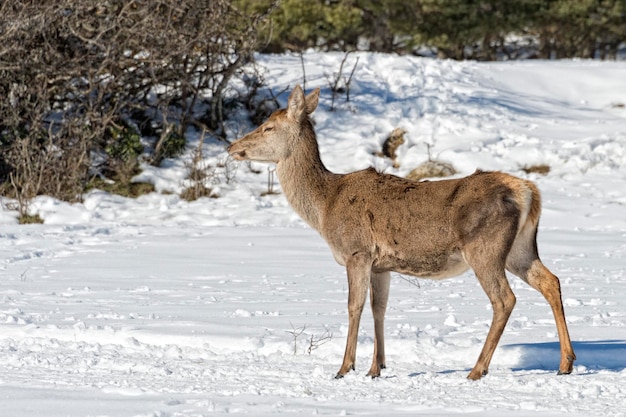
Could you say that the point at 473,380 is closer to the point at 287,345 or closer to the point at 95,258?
the point at 287,345

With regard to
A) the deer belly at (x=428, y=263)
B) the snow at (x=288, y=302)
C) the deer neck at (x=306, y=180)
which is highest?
the deer neck at (x=306, y=180)

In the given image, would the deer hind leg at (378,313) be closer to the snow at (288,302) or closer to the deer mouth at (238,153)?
the snow at (288,302)

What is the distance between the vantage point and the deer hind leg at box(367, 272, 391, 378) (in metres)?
7.27

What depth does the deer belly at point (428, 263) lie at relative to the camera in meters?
7.23

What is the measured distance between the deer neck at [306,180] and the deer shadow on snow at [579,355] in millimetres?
1797

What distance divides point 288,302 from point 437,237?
3.04 metres

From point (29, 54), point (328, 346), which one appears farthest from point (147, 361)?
point (29, 54)

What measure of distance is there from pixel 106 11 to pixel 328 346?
44.8 ft

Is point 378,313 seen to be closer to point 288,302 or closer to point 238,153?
point 238,153

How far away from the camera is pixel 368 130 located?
21.6 m

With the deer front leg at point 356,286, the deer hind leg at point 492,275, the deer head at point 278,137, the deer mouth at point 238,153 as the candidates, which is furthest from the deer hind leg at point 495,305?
the deer mouth at point 238,153

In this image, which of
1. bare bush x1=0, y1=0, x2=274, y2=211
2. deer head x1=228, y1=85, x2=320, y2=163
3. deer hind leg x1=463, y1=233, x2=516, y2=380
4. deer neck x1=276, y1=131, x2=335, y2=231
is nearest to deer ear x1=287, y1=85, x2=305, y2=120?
deer head x1=228, y1=85, x2=320, y2=163

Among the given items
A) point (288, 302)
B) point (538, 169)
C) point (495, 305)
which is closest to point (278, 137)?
point (288, 302)

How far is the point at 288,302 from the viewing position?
32.7 ft
